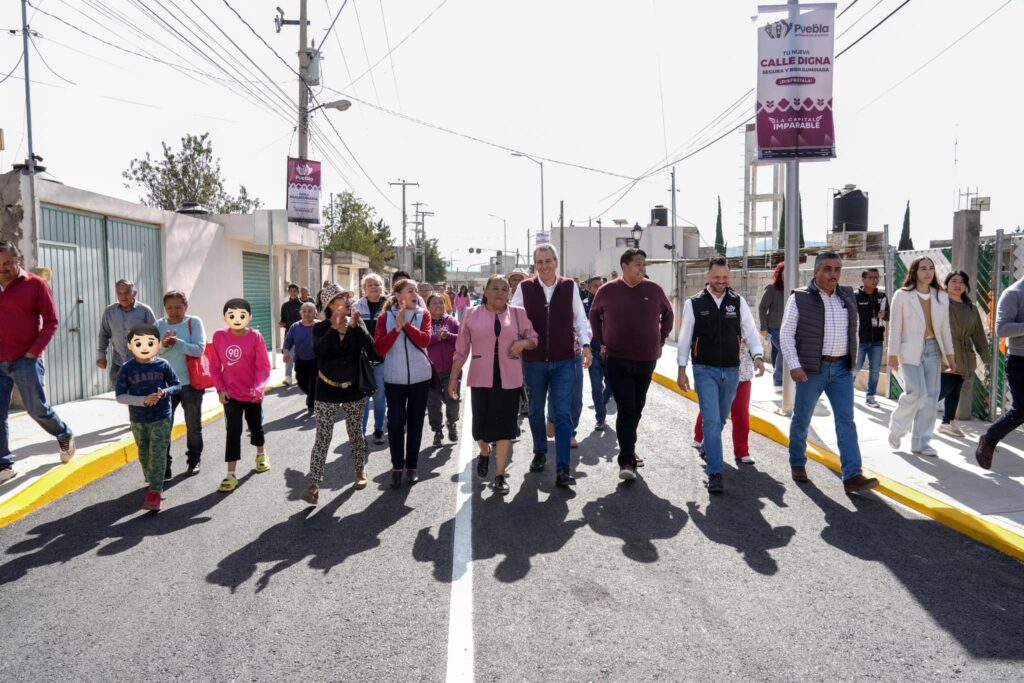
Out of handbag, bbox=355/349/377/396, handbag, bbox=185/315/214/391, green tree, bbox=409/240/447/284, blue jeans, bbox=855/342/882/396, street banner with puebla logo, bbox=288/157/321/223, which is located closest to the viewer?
handbag, bbox=355/349/377/396

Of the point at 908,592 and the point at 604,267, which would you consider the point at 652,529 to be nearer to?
the point at 908,592

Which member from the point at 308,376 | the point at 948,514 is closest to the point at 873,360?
the point at 948,514

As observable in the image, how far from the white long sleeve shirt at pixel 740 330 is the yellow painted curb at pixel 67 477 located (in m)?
5.15

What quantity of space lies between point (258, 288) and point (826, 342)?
61.6 ft

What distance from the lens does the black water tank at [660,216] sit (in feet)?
206

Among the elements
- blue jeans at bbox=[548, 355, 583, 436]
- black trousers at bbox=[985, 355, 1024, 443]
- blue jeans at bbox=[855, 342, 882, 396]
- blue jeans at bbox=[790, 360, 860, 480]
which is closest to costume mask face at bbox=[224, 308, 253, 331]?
blue jeans at bbox=[548, 355, 583, 436]

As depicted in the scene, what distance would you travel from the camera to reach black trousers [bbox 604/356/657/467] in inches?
253

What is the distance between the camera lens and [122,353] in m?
8.16

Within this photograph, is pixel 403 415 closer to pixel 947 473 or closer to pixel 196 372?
pixel 196 372

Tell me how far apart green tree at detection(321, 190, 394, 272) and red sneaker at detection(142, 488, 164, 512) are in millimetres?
42492

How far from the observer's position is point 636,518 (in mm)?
5312

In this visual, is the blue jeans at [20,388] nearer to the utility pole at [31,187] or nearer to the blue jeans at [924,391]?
the utility pole at [31,187]

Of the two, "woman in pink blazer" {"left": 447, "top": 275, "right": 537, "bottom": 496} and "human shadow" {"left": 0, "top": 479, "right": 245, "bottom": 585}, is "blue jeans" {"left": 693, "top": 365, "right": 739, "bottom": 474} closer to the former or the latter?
"woman in pink blazer" {"left": 447, "top": 275, "right": 537, "bottom": 496}

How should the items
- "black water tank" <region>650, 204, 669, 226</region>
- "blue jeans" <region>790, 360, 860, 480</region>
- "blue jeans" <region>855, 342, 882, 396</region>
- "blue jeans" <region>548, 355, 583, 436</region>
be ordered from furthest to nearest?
"black water tank" <region>650, 204, 669, 226</region> < "blue jeans" <region>855, 342, 882, 396</region> < "blue jeans" <region>548, 355, 583, 436</region> < "blue jeans" <region>790, 360, 860, 480</region>
